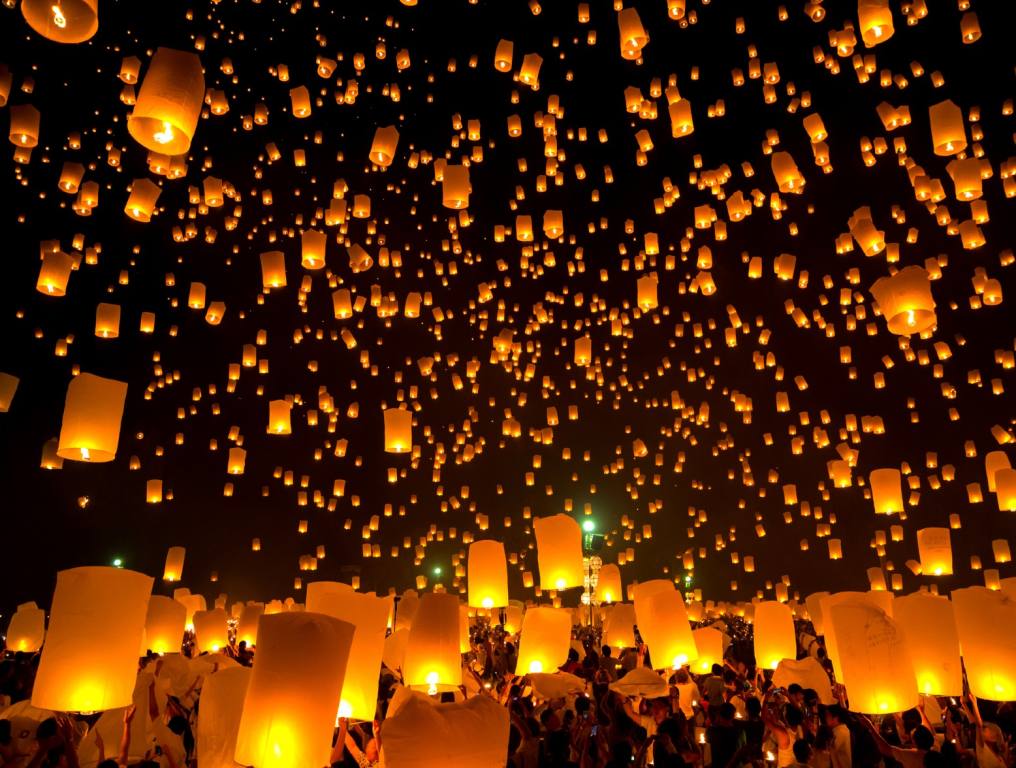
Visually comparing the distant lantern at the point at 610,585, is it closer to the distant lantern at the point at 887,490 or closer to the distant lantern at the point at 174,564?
the distant lantern at the point at 887,490

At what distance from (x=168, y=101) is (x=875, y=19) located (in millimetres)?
5614

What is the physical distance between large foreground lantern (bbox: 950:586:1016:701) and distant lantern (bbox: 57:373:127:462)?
16.7 feet

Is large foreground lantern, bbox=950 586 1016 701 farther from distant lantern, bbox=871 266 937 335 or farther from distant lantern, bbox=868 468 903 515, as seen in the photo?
distant lantern, bbox=868 468 903 515

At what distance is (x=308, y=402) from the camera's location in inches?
631

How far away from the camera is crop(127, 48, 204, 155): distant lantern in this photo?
371cm

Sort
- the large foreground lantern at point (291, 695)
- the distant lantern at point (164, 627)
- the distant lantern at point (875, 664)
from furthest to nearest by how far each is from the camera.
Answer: the distant lantern at point (164, 627)
the distant lantern at point (875, 664)
the large foreground lantern at point (291, 695)

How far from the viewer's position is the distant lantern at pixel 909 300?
5871 mm

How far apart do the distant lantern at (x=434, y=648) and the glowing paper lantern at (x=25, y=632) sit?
6.02 metres

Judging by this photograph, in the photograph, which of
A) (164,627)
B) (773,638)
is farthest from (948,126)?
(164,627)

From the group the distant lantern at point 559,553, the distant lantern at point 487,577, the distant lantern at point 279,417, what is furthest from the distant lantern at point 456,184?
the distant lantern at point 279,417

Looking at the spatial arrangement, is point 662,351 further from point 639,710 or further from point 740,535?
point 639,710

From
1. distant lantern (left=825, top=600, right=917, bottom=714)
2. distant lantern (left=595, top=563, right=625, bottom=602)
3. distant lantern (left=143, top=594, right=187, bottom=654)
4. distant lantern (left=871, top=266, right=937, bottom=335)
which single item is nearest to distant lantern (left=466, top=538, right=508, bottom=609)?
distant lantern (left=825, top=600, right=917, bottom=714)

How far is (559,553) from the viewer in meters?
6.03

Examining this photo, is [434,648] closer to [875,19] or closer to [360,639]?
[360,639]
